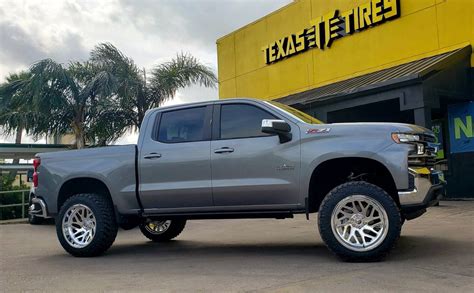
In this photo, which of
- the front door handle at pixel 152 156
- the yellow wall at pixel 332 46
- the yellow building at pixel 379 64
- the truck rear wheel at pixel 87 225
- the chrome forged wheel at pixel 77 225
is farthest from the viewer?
the yellow wall at pixel 332 46

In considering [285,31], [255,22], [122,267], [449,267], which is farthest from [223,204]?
[255,22]

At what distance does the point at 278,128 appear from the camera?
19.2 ft

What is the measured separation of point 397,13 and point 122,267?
433 inches

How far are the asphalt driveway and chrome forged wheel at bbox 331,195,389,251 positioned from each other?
26 centimetres

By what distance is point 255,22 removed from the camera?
19.5m

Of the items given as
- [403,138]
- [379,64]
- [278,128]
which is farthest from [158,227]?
[379,64]

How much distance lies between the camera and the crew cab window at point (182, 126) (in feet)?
22.0

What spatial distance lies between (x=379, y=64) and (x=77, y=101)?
37.1 ft

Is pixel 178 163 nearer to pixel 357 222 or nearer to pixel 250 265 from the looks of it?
pixel 250 265

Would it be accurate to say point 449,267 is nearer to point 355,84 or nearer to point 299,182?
point 299,182

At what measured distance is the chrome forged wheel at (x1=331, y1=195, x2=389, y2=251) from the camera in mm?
5578

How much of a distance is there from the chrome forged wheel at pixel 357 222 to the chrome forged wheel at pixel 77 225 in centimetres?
342

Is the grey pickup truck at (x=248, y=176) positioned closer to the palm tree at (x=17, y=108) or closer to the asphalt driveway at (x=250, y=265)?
the asphalt driveway at (x=250, y=265)

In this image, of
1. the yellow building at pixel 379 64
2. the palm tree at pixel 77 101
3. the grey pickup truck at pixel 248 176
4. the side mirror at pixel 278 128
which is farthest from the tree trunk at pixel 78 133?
the side mirror at pixel 278 128
